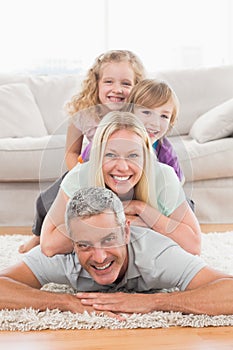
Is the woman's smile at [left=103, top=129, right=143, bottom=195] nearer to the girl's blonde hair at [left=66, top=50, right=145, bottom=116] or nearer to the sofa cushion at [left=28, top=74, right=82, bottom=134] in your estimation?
the girl's blonde hair at [left=66, top=50, right=145, bottom=116]

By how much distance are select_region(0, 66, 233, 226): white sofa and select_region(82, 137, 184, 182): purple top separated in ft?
3.28

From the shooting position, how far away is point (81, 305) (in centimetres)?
204

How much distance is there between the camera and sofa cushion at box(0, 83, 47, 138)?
13.4 feet

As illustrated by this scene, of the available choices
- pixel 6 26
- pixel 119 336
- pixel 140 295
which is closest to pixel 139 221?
pixel 140 295

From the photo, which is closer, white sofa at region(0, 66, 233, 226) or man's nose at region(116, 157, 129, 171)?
man's nose at region(116, 157, 129, 171)

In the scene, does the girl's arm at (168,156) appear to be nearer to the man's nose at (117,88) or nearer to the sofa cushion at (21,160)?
the man's nose at (117,88)

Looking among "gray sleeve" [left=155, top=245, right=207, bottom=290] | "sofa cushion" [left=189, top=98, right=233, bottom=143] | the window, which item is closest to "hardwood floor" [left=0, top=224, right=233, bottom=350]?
"gray sleeve" [left=155, top=245, right=207, bottom=290]

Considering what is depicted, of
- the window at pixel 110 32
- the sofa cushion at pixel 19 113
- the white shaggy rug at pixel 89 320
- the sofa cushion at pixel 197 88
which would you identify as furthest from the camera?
the window at pixel 110 32

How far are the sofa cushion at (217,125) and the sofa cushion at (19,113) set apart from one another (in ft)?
2.98

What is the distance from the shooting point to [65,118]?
3.84 m

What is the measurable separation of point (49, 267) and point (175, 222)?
16.4 inches

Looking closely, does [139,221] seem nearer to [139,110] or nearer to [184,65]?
[139,110]

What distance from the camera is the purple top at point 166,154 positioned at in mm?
2143

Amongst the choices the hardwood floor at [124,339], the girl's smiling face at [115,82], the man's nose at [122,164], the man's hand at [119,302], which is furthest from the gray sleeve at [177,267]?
the girl's smiling face at [115,82]
